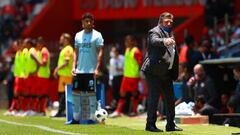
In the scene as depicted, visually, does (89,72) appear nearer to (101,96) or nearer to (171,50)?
(101,96)

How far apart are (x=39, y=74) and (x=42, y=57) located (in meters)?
0.42

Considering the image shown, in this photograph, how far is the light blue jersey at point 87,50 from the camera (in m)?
15.9

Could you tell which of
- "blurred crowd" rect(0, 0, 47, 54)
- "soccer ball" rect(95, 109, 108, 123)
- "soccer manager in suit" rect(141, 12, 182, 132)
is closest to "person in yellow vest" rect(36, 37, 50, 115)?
"soccer ball" rect(95, 109, 108, 123)

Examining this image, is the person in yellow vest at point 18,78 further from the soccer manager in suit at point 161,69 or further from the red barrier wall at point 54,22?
the red barrier wall at point 54,22

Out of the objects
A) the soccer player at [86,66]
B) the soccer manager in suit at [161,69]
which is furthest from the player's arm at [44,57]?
the soccer manager in suit at [161,69]

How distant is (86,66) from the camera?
15.9 m

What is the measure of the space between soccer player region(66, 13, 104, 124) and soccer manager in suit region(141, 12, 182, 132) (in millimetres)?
2066

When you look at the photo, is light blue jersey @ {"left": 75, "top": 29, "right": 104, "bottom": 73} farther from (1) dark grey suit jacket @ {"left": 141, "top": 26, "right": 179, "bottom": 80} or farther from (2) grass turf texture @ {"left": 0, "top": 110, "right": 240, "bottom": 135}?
(1) dark grey suit jacket @ {"left": 141, "top": 26, "right": 179, "bottom": 80}

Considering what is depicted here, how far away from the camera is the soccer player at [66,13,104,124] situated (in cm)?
1582

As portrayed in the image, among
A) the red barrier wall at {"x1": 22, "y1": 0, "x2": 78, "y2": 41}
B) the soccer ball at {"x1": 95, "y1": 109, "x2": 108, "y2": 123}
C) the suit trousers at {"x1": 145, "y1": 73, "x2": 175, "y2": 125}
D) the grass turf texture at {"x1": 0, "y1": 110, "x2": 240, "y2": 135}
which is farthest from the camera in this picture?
the red barrier wall at {"x1": 22, "y1": 0, "x2": 78, "y2": 41}

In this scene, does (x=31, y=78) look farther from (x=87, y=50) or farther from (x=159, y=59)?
(x=159, y=59)

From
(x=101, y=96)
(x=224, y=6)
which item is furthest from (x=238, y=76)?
(x=224, y=6)

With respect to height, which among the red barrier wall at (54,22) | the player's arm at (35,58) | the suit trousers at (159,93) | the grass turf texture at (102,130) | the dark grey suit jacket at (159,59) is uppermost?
the red barrier wall at (54,22)

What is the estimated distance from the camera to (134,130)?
1421 cm
